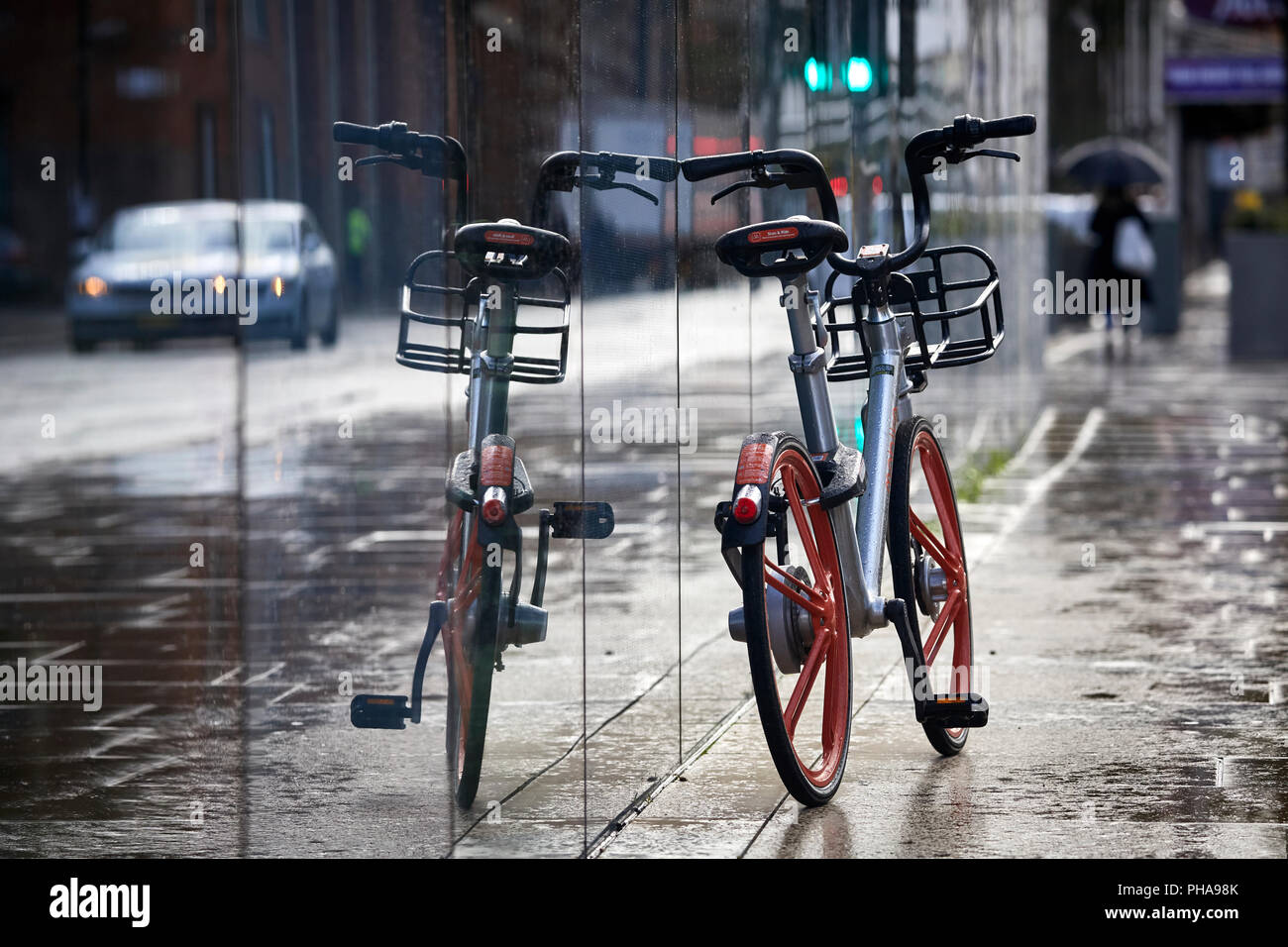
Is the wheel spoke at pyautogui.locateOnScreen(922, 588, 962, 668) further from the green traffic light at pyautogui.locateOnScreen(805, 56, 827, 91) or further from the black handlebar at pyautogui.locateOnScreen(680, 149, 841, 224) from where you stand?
the green traffic light at pyautogui.locateOnScreen(805, 56, 827, 91)

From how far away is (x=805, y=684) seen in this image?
4.80 meters

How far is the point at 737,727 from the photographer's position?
5914 millimetres

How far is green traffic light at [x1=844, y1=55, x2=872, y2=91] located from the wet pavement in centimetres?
206

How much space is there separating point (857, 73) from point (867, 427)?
12.7 ft

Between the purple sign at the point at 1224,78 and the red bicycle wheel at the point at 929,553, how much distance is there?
33993 millimetres

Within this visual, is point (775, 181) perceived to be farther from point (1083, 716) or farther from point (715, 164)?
point (1083, 716)

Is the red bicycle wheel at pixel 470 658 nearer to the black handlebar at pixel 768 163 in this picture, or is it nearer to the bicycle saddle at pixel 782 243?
the bicycle saddle at pixel 782 243

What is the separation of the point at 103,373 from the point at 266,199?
13.9 meters

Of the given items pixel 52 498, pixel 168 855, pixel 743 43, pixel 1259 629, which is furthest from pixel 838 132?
pixel 52 498

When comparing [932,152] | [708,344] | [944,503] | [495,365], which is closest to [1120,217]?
[708,344]

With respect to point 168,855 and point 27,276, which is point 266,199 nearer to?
point 168,855

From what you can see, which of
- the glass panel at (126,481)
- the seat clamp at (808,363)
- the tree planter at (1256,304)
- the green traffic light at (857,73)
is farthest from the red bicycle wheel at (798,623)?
the tree planter at (1256,304)

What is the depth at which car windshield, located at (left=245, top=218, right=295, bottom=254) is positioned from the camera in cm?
891
